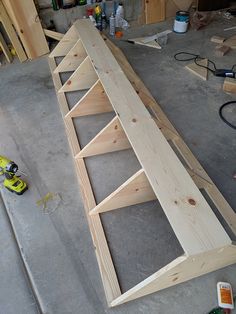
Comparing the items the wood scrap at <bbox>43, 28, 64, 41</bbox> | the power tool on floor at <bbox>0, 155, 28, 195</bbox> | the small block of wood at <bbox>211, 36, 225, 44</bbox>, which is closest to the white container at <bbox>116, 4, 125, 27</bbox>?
the wood scrap at <bbox>43, 28, 64, 41</bbox>

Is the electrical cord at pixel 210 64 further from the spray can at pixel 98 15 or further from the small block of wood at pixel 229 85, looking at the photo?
the spray can at pixel 98 15

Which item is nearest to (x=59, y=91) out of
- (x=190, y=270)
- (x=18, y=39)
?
(x=18, y=39)

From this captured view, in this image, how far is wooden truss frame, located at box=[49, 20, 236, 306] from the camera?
1.06m

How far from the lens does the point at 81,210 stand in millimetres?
1635

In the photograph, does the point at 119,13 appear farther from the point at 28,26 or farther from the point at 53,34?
the point at 28,26

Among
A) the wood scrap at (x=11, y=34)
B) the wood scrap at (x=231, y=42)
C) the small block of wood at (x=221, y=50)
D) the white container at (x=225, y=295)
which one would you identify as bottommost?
the wood scrap at (x=231, y=42)

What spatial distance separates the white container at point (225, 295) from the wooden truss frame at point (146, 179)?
0.29ft

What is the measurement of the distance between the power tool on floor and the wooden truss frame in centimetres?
39

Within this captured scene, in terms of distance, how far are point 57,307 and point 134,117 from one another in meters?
1.08

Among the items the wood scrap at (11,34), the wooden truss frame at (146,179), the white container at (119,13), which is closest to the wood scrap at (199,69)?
the wooden truss frame at (146,179)

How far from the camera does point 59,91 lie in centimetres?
242

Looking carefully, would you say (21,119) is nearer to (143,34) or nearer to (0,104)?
(0,104)

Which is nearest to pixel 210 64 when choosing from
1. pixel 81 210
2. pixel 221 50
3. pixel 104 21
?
pixel 221 50

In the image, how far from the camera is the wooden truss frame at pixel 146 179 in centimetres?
106
